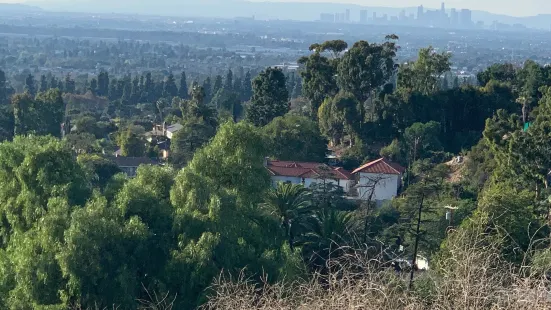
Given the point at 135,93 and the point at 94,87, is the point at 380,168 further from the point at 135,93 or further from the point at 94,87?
the point at 94,87

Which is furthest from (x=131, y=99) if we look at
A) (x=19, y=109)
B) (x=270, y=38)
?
(x=270, y=38)

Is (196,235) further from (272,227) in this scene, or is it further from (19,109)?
(19,109)

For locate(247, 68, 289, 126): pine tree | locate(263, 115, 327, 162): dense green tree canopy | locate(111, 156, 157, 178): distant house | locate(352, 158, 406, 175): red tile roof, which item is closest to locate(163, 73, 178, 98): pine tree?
locate(247, 68, 289, 126): pine tree

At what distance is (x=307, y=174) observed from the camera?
18.4 m

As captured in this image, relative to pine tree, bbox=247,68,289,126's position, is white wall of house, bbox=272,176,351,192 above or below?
below

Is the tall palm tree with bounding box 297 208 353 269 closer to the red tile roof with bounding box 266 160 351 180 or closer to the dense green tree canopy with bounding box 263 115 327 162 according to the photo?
the red tile roof with bounding box 266 160 351 180

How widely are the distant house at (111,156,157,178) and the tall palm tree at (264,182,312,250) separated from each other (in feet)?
28.5

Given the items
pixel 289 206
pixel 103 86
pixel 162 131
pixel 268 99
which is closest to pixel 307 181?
pixel 268 99

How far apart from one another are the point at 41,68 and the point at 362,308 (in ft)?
257

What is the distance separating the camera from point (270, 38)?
151250 millimetres

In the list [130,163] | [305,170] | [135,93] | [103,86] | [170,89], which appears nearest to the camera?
[305,170]

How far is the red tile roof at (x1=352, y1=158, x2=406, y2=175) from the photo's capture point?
18.7 metres

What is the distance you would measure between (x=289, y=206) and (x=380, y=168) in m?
6.94

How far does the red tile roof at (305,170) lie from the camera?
18.3 m
